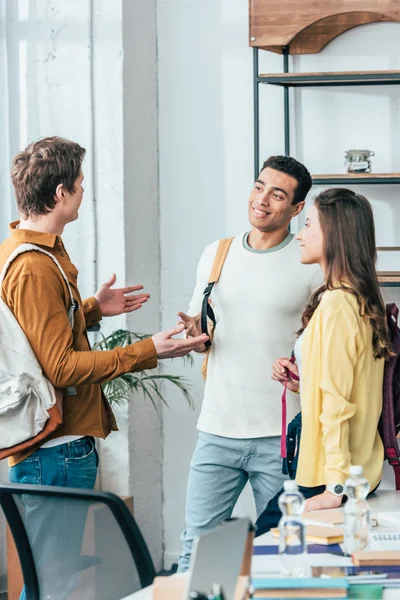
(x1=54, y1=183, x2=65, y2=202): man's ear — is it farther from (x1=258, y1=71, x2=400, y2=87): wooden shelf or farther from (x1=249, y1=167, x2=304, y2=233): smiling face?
(x1=258, y1=71, x2=400, y2=87): wooden shelf

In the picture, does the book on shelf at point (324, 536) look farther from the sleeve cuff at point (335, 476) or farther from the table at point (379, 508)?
the sleeve cuff at point (335, 476)

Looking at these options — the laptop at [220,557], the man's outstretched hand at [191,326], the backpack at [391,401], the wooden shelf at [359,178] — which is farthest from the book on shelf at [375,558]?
the wooden shelf at [359,178]

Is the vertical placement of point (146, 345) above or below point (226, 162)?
below

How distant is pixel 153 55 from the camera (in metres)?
3.98

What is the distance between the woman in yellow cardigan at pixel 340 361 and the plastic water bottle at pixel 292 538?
0.48 metres

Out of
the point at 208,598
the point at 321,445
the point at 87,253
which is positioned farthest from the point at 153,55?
the point at 208,598

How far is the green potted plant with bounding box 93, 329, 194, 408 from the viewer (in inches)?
142

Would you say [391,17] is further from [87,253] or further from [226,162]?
[87,253]

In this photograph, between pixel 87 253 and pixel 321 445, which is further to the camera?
pixel 87 253

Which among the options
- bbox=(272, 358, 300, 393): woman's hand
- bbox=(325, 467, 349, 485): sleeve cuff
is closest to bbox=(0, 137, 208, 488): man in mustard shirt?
bbox=(272, 358, 300, 393): woman's hand

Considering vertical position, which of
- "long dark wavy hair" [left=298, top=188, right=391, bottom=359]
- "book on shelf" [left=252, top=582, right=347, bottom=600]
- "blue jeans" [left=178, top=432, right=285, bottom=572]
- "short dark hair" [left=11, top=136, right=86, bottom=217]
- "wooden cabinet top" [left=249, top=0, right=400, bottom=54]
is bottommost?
"blue jeans" [left=178, top=432, right=285, bottom=572]

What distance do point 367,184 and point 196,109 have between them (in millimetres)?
837

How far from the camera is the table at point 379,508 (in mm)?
1528

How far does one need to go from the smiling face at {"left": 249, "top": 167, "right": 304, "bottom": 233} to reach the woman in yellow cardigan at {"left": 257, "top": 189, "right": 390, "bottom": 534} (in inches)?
19.6
